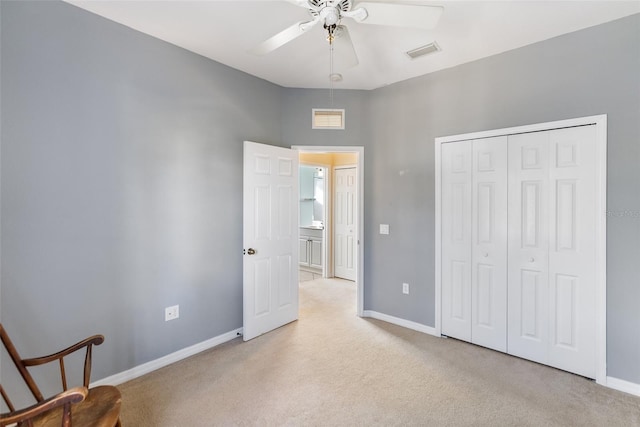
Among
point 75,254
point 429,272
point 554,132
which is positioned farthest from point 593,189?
point 75,254

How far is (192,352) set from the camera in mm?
2838

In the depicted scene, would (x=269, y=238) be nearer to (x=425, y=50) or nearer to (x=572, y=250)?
(x=425, y=50)

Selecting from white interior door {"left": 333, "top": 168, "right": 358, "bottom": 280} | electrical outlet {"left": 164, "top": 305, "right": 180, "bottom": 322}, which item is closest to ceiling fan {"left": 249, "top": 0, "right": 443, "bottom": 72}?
electrical outlet {"left": 164, "top": 305, "right": 180, "bottom": 322}

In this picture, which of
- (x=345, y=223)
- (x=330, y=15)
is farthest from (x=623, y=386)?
(x=345, y=223)

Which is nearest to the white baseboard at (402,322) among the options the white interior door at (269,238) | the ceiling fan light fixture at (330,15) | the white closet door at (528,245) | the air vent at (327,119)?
the white closet door at (528,245)

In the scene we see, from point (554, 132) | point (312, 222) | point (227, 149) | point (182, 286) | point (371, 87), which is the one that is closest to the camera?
point (554, 132)

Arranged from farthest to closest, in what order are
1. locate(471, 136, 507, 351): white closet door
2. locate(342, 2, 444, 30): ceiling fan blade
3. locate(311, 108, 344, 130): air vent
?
locate(311, 108, 344, 130): air vent, locate(471, 136, 507, 351): white closet door, locate(342, 2, 444, 30): ceiling fan blade

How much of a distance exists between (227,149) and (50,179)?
4.74ft

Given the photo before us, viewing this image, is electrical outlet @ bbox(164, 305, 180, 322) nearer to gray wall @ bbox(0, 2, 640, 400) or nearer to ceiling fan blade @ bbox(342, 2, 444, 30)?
gray wall @ bbox(0, 2, 640, 400)

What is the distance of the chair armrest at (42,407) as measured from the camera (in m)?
1.11

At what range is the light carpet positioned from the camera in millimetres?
1989

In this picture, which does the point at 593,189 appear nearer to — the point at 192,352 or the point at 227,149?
the point at 227,149

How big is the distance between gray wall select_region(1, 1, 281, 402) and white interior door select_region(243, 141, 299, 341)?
19 cm

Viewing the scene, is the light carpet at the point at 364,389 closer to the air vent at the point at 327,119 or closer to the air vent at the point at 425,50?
the air vent at the point at 327,119
